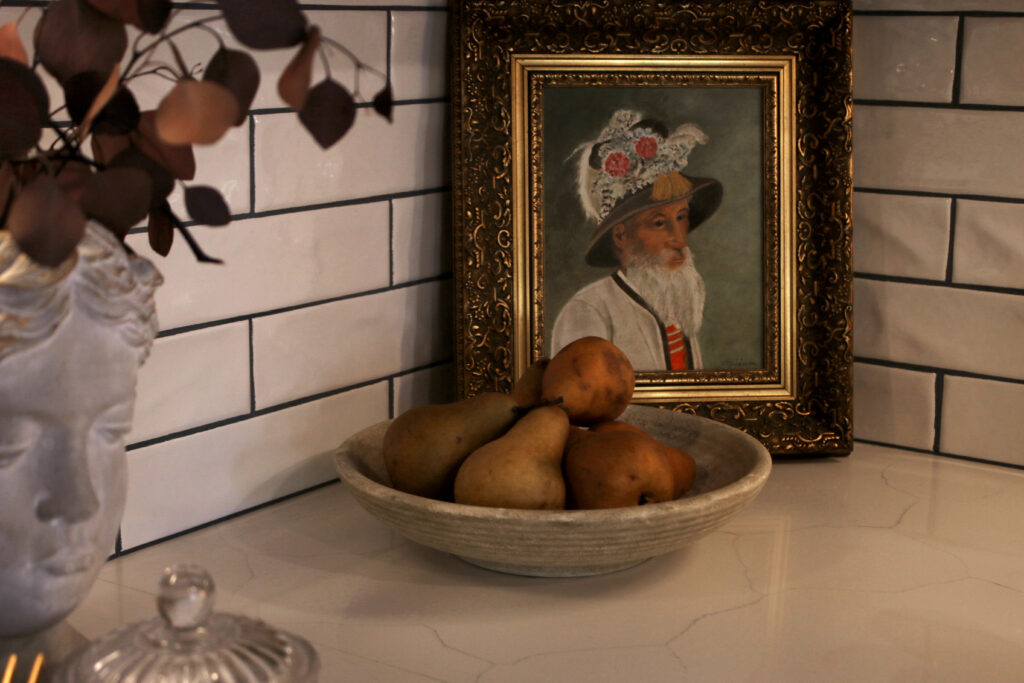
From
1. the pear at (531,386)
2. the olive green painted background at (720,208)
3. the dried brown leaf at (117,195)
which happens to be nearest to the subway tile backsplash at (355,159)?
the olive green painted background at (720,208)

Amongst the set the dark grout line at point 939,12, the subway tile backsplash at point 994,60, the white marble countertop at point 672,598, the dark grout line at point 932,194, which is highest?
the dark grout line at point 939,12

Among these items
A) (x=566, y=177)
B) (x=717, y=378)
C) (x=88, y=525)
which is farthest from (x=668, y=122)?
(x=88, y=525)

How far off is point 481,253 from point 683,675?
0.47 m

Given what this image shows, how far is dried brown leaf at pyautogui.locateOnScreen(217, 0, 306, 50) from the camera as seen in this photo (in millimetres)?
424

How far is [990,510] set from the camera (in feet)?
3.04

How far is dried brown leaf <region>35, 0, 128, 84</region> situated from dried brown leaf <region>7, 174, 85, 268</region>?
72mm

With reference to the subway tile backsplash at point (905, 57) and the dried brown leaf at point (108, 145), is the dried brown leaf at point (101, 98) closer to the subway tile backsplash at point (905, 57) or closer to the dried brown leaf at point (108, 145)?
the dried brown leaf at point (108, 145)

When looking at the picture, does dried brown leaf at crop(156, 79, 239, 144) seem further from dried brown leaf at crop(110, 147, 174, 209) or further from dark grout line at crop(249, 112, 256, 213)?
dark grout line at crop(249, 112, 256, 213)

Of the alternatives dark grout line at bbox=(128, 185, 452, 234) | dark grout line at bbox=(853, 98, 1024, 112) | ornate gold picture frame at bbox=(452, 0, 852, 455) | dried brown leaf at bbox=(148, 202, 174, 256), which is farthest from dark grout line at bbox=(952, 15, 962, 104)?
dried brown leaf at bbox=(148, 202, 174, 256)

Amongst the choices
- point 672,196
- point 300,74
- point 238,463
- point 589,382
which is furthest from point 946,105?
point 300,74

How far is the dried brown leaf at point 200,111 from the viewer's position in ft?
1.36

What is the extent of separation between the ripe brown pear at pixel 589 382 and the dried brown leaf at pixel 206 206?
404 mm

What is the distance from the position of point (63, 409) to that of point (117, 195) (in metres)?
0.10

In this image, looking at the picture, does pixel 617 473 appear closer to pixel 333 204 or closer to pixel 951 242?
pixel 333 204
